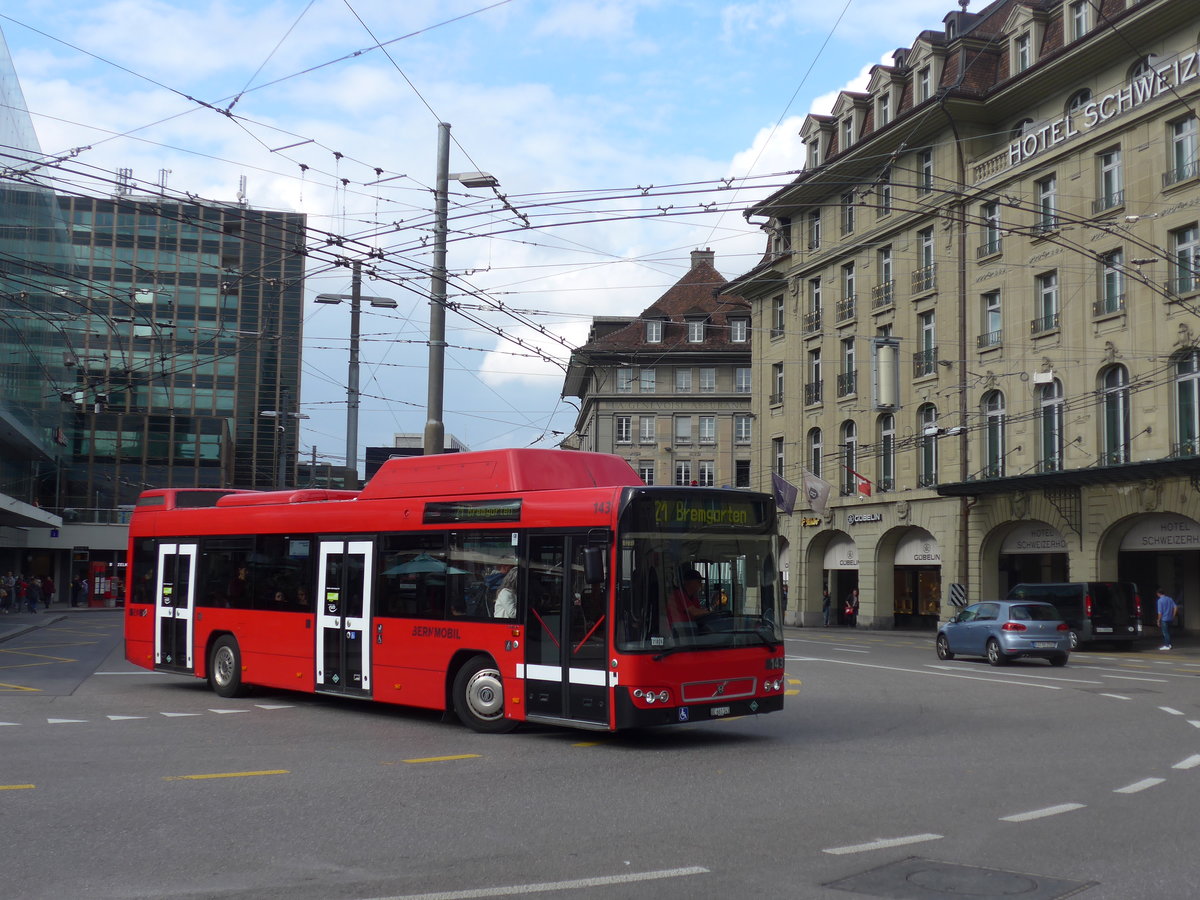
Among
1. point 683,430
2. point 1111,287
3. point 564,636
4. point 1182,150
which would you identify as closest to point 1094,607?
point 1111,287

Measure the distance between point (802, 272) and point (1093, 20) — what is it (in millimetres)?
18232

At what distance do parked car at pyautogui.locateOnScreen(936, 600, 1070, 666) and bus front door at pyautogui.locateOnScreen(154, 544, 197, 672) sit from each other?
17.1m

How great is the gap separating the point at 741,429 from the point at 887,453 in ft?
105

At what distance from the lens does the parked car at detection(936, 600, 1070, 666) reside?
2706 cm

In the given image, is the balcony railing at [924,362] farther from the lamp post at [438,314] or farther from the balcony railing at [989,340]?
the lamp post at [438,314]

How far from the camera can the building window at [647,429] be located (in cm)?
8156

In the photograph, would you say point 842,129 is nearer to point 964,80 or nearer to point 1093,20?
point 964,80

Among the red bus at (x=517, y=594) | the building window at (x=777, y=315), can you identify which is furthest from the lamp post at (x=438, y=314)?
the building window at (x=777, y=315)

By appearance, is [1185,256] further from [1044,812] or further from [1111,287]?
[1044,812]

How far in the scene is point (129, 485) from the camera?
81250 mm

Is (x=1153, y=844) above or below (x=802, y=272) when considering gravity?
below

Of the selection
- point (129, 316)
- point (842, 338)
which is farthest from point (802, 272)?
point (129, 316)

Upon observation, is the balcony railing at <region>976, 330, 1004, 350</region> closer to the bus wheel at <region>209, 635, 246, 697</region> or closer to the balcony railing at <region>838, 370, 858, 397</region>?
the balcony railing at <region>838, 370, 858, 397</region>

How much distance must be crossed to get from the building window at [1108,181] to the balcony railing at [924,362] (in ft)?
30.9
